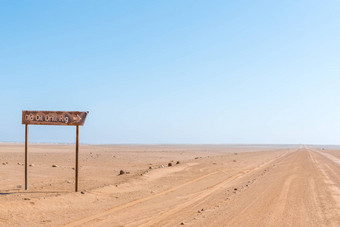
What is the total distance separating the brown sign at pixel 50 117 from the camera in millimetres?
15218

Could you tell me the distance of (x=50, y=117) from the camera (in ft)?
50.4

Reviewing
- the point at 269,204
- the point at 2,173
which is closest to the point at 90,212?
the point at 269,204

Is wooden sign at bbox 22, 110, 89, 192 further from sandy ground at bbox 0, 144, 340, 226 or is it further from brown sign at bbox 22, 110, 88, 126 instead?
sandy ground at bbox 0, 144, 340, 226

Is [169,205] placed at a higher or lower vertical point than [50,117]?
lower

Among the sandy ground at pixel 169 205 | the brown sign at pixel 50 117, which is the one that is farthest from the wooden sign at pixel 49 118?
the sandy ground at pixel 169 205

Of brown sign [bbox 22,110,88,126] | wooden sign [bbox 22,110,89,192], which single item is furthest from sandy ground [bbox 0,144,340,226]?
brown sign [bbox 22,110,88,126]

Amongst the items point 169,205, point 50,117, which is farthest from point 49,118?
point 169,205

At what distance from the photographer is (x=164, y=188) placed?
665 inches

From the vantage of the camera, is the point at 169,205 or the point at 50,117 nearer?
the point at 169,205

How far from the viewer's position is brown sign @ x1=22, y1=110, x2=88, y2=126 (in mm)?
15218

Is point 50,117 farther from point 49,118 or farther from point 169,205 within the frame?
point 169,205

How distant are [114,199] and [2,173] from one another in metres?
10.7

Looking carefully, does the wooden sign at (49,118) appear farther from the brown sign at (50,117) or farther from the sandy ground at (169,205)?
the sandy ground at (169,205)

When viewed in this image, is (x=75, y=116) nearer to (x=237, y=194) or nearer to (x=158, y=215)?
(x=158, y=215)
